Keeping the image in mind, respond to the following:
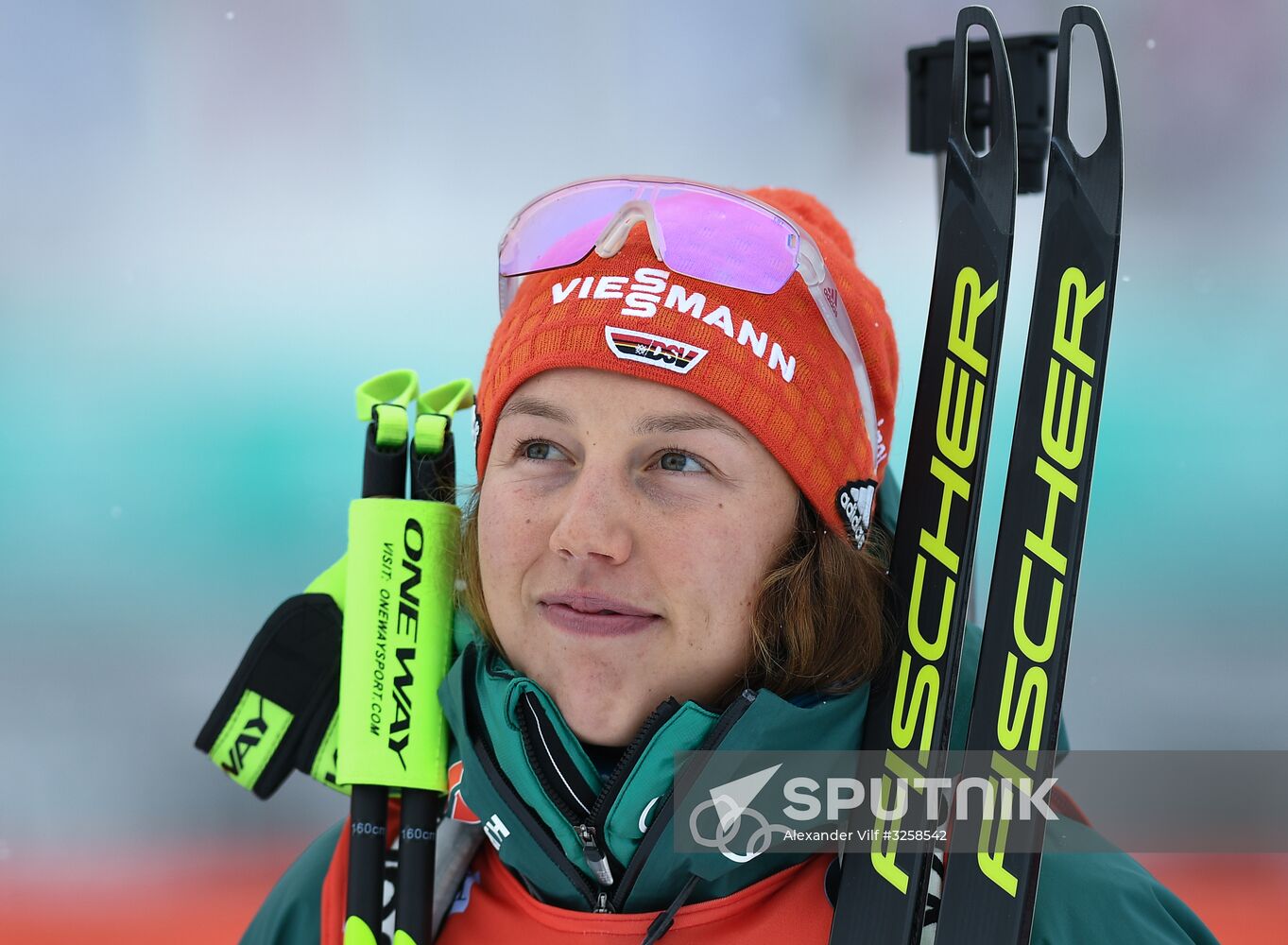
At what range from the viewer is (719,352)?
4.53ft

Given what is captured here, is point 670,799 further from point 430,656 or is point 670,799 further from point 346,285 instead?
point 346,285

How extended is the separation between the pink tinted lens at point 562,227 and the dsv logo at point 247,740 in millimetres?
664

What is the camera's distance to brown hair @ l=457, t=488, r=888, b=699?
140 centimetres

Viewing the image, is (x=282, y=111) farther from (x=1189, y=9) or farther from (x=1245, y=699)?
(x=1245, y=699)

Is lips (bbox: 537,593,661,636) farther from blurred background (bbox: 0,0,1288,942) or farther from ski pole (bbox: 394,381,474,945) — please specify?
blurred background (bbox: 0,0,1288,942)

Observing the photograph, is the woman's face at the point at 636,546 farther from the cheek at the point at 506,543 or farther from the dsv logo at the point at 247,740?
the dsv logo at the point at 247,740

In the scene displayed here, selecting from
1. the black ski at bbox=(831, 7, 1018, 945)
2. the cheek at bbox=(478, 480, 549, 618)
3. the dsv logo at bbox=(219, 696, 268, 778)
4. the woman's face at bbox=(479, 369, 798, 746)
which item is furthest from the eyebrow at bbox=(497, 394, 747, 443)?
the dsv logo at bbox=(219, 696, 268, 778)

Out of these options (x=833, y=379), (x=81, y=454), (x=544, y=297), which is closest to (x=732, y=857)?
(x=833, y=379)

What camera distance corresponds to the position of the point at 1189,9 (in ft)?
11.6

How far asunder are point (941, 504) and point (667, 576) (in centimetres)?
32

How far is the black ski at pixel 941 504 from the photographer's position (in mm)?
1370

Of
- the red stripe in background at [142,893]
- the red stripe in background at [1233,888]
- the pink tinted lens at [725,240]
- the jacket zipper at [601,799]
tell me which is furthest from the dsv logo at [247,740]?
the red stripe in background at [1233,888]

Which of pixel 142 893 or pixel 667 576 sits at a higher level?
pixel 667 576

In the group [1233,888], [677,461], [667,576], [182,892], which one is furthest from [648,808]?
[182,892]
